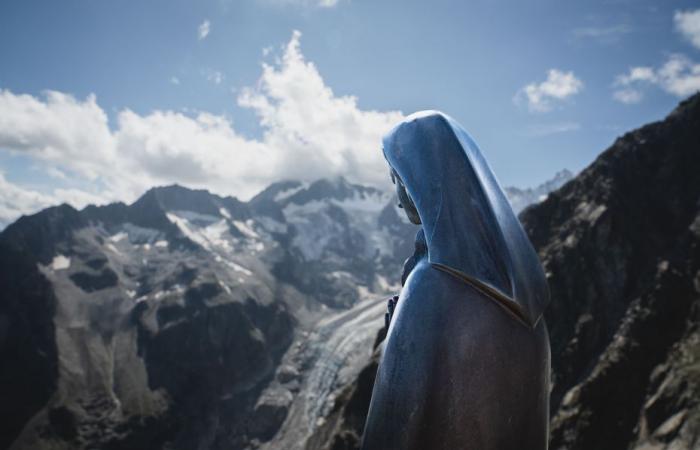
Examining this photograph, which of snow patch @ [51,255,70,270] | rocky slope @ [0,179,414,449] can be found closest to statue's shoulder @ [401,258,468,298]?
rocky slope @ [0,179,414,449]

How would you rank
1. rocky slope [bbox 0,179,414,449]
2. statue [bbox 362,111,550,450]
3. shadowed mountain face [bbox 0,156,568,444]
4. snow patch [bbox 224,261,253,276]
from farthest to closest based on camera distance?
snow patch [bbox 224,261,253,276]
shadowed mountain face [bbox 0,156,568,444]
rocky slope [bbox 0,179,414,449]
statue [bbox 362,111,550,450]

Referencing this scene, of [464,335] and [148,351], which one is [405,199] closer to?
[464,335]

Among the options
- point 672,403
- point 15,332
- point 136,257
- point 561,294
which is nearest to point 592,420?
point 672,403

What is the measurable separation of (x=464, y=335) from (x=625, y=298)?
51418mm

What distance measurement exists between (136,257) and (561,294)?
17947cm

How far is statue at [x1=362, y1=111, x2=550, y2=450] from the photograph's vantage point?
3.14 m

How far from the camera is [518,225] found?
3.80 m

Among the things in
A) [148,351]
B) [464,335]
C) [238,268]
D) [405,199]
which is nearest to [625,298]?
[405,199]

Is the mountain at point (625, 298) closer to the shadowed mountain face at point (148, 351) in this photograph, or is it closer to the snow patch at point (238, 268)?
the shadowed mountain face at point (148, 351)

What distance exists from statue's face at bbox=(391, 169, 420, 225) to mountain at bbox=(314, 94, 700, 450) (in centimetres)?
2349

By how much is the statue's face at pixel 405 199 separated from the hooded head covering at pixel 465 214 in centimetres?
21

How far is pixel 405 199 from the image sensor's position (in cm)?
427

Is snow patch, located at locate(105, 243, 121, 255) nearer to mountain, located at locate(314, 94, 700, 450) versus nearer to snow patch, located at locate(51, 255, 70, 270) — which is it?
snow patch, located at locate(51, 255, 70, 270)

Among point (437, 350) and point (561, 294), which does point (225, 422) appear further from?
point (437, 350)
